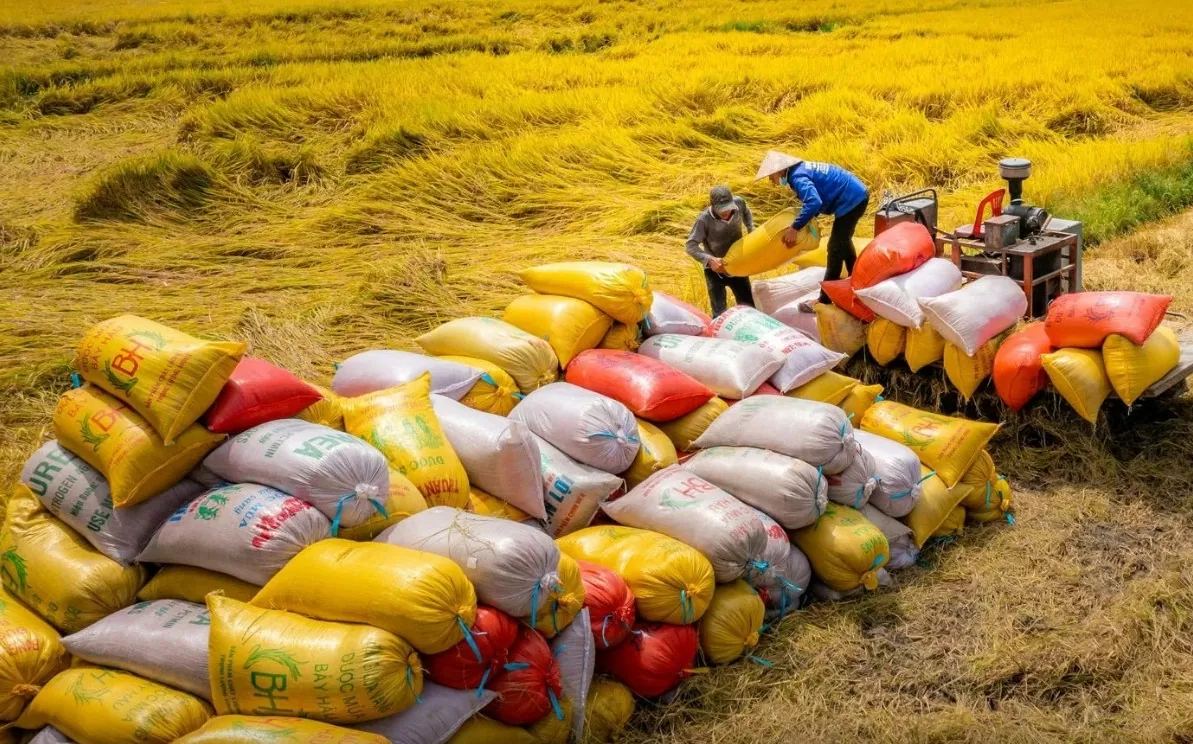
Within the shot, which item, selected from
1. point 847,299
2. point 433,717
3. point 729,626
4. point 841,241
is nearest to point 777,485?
point 729,626

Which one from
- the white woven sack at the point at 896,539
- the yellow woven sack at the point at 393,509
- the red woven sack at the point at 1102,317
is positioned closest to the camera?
the yellow woven sack at the point at 393,509

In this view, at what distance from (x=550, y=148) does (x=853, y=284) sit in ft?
15.6

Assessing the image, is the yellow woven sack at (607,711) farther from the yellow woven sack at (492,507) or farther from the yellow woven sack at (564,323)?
the yellow woven sack at (564,323)

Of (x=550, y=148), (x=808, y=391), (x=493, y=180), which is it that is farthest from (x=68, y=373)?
(x=550, y=148)

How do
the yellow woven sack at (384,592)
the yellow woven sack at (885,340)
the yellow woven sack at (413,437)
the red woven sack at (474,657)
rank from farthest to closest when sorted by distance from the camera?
the yellow woven sack at (885,340) < the yellow woven sack at (413,437) < the red woven sack at (474,657) < the yellow woven sack at (384,592)

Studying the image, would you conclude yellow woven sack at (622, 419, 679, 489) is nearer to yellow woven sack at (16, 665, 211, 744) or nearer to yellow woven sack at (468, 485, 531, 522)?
yellow woven sack at (468, 485, 531, 522)

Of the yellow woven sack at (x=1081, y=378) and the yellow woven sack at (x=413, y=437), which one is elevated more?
the yellow woven sack at (x=413, y=437)

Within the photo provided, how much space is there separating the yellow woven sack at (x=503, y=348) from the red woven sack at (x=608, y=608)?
1.40 metres

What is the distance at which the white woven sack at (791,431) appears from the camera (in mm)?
3828

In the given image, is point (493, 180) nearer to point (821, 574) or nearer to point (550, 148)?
point (550, 148)

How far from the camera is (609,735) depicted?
3.16m

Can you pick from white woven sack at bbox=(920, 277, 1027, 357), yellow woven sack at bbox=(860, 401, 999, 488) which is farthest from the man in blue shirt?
yellow woven sack at bbox=(860, 401, 999, 488)

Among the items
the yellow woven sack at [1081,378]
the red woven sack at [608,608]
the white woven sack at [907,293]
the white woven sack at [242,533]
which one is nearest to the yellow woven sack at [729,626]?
the red woven sack at [608,608]

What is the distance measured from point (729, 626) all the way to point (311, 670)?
1347 millimetres
